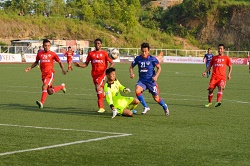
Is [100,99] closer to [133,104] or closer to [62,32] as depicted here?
[133,104]

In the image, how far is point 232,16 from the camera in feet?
327

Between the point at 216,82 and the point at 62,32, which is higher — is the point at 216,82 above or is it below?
below

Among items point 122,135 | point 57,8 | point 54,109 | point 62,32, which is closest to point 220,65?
point 54,109

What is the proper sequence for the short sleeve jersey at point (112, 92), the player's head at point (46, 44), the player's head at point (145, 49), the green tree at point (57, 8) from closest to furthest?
1. the short sleeve jersey at point (112, 92)
2. the player's head at point (145, 49)
3. the player's head at point (46, 44)
4. the green tree at point (57, 8)

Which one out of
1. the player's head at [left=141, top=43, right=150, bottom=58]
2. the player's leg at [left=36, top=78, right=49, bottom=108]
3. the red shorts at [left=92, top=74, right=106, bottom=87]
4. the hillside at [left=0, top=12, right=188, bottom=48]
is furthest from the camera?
the hillside at [left=0, top=12, right=188, bottom=48]

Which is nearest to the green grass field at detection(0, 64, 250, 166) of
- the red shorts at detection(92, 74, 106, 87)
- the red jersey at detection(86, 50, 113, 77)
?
the red shorts at detection(92, 74, 106, 87)

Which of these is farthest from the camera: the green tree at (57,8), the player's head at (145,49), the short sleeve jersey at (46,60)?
the green tree at (57,8)

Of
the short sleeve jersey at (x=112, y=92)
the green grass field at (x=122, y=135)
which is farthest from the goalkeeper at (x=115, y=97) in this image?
the green grass field at (x=122, y=135)

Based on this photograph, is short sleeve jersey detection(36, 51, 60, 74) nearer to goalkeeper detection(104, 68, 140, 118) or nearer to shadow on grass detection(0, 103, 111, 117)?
shadow on grass detection(0, 103, 111, 117)

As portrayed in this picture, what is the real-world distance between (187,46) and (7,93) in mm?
77165

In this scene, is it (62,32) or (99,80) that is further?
(62,32)

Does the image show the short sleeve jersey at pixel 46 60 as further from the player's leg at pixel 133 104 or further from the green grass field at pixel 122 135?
the player's leg at pixel 133 104

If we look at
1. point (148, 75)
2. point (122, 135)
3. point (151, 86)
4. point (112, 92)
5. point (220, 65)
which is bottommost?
point (122, 135)

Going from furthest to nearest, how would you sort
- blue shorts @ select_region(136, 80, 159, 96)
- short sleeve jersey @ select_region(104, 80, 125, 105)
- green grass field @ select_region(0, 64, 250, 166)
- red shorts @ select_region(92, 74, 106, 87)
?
red shorts @ select_region(92, 74, 106, 87) → blue shorts @ select_region(136, 80, 159, 96) → short sleeve jersey @ select_region(104, 80, 125, 105) → green grass field @ select_region(0, 64, 250, 166)
